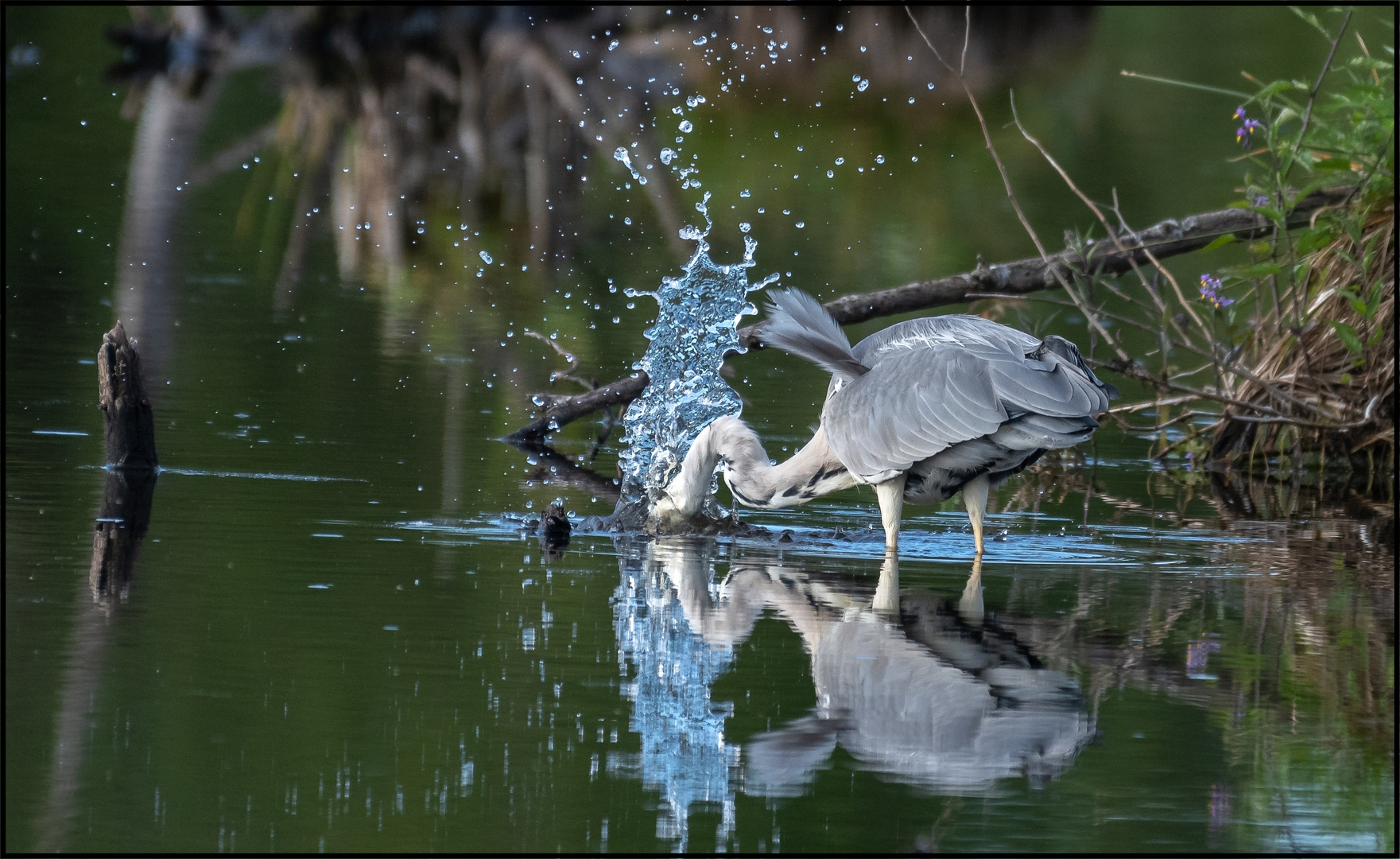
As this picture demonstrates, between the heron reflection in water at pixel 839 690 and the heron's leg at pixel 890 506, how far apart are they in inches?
16.4

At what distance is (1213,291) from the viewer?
358 inches

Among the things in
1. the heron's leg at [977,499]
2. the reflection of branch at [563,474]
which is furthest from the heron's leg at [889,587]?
the reflection of branch at [563,474]

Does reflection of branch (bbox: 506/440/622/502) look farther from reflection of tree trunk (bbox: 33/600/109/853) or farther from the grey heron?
reflection of tree trunk (bbox: 33/600/109/853)

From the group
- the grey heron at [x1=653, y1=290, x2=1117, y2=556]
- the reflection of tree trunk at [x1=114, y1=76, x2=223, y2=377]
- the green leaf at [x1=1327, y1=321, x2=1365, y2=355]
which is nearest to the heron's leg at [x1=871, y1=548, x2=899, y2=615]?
the grey heron at [x1=653, y1=290, x2=1117, y2=556]

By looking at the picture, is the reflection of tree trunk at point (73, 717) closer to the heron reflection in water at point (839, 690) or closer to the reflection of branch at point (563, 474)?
the heron reflection in water at point (839, 690)

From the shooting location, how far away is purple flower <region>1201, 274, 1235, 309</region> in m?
9.05

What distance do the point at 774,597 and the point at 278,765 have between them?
2.38 m

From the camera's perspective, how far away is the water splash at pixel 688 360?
8.65 metres

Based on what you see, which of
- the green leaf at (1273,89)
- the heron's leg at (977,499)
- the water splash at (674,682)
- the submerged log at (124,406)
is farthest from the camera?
the green leaf at (1273,89)

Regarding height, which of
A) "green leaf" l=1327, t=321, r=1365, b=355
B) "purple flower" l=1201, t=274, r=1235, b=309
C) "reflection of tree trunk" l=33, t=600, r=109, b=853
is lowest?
"reflection of tree trunk" l=33, t=600, r=109, b=853

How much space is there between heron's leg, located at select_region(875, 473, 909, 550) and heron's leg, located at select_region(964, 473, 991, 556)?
27 cm

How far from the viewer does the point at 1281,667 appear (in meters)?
6.00

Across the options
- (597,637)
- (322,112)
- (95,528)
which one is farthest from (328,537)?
(322,112)

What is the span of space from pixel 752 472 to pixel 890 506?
1.94 feet
